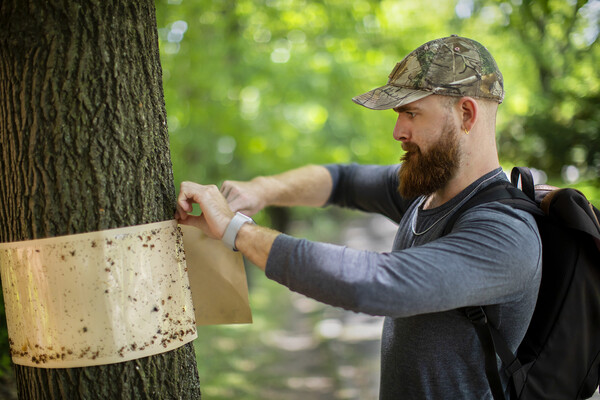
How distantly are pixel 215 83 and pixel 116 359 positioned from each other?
220 inches

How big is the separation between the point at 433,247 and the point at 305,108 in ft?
22.4

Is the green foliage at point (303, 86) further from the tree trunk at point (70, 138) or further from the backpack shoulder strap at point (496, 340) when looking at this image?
the backpack shoulder strap at point (496, 340)

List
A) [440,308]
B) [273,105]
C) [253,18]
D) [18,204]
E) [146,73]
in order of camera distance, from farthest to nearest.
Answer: [273,105] < [253,18] < [146,73] < [18,204] < [440,308]

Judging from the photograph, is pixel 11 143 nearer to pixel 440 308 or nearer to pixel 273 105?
pixel 440 308

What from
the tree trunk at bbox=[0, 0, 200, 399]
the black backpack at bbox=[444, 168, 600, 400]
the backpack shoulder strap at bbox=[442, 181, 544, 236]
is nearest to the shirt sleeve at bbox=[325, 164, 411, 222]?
the backpack shoulder strap at bbox=[442, 181, 544, 236]

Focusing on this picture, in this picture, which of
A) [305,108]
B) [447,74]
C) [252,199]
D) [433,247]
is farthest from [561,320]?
[305,108]

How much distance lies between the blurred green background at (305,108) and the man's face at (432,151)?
4294 mm

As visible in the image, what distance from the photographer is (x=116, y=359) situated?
1.93m

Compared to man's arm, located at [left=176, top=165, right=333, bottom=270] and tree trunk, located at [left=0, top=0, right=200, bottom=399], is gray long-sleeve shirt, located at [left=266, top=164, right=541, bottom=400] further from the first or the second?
tree trunk, located at [left=0, top=0, right=200, bottom=399]

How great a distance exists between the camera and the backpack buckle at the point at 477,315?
6.74 feet

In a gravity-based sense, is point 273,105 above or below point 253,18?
below

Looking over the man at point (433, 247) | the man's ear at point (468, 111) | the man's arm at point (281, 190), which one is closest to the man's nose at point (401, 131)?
the man at point (433, 247)

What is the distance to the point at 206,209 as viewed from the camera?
6.85ft

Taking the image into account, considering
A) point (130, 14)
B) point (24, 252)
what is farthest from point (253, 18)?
point (24, 252)
